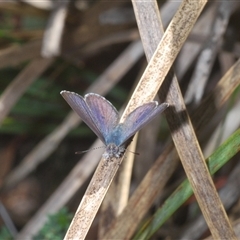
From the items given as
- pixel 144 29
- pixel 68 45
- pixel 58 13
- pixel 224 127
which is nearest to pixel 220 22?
pixel 224 127

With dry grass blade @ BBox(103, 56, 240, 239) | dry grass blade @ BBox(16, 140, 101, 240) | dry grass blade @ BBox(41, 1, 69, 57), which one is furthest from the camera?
dry grass blade @ BBox(41, 1, 69, 57)

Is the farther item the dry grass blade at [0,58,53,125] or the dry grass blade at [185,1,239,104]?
the dry grass blade at [0,58,53,125]

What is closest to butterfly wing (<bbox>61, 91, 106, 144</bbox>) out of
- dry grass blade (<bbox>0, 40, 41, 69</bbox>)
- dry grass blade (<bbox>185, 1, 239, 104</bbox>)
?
dry grass blade (<bbox>185, 1, 239, 104</bbox>)

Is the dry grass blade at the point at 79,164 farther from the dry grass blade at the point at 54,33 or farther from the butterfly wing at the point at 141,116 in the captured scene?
the butterfly wing at the point at 141,116

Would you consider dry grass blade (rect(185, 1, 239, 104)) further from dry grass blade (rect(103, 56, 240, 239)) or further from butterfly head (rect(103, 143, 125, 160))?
butterfly head (rect(103, 143, 125, 160))

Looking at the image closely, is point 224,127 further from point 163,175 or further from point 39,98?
point 39,98

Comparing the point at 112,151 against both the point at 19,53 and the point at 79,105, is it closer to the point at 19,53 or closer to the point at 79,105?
the point at 79,105
